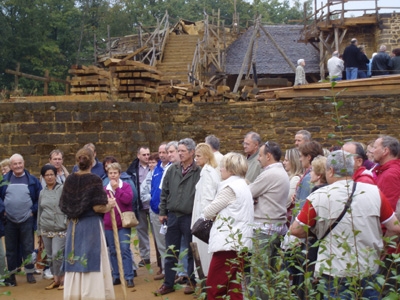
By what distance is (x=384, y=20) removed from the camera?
31.4 m

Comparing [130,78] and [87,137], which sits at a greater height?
[130,78]

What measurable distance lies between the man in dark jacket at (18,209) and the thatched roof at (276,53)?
78.3 ft

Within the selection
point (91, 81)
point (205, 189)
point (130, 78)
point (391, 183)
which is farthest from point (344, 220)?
point (91, 81)

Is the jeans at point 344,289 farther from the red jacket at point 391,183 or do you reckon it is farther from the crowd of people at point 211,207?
the red jacket at point 391,183

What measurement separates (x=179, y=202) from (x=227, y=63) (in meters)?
30.5

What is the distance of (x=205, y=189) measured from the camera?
8180mm

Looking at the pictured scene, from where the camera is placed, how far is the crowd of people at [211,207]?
5.52m

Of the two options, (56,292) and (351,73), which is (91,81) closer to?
(351,73)

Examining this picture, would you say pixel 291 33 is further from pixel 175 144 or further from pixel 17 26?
pixel 175 144

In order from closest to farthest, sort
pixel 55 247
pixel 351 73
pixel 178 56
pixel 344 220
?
pixel 344 220 → pixel 55 247 → pixel 351 73 → pixel 178 56

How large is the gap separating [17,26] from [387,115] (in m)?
33.2

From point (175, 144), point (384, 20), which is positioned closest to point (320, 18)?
point (384, 20)

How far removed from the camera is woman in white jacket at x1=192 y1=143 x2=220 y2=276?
8.15 metres

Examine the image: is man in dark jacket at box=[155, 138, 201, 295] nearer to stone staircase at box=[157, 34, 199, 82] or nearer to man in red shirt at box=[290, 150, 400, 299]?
man in red shirt at box=[290, 150, 400, 299]
